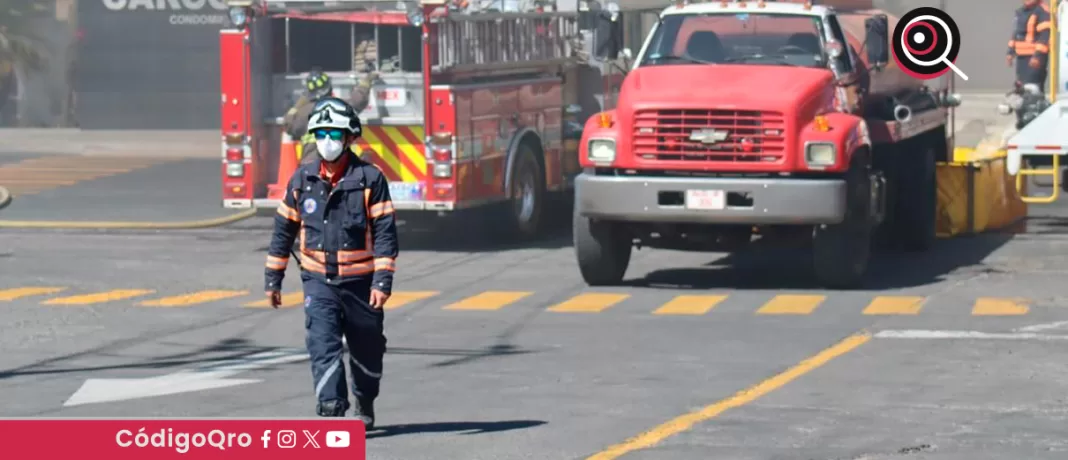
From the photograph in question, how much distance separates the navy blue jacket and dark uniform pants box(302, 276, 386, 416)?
0.07 metres

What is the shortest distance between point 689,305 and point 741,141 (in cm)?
135

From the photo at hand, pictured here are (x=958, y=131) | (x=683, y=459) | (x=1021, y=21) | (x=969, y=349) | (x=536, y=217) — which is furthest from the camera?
(x=958, y=131)

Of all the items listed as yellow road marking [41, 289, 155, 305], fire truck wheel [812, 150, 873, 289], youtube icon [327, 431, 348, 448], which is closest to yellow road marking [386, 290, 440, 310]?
yellow road marking [41, 289, 155, 305]

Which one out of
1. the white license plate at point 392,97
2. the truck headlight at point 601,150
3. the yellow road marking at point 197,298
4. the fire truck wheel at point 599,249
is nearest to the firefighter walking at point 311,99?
the white license plate at point 392,97

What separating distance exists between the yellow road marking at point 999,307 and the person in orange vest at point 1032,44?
5.37 m

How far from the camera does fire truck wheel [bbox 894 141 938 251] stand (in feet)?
64.4

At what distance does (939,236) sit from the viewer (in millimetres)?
21141

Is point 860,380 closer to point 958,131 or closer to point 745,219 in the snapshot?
point 745,219

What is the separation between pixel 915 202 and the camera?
774 inches

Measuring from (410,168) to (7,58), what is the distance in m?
18.7

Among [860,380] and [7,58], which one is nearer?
[860,380]

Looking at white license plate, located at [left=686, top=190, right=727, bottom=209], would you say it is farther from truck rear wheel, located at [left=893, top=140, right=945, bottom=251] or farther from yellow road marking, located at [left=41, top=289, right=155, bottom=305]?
yellow road marking, located at [left=41, top=289, right=155, bottom=305]

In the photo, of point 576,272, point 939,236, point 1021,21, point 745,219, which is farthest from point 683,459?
point 1021,21

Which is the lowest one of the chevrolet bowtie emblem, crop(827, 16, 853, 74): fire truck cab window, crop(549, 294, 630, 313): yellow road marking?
crop(549, 294, 630, 313): yellow road marking
